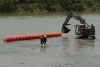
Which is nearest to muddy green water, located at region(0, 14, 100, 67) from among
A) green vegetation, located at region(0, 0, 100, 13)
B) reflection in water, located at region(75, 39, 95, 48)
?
reflection in water, located at region(75, 39, 95, 48)

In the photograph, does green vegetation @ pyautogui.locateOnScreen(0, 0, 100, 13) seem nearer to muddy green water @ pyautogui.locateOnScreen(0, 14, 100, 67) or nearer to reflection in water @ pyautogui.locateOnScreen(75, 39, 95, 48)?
reflection in water @ pyautogui.locateOnScreen(75, 39, 95, 48)

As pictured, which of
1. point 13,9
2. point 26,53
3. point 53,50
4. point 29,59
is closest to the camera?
point 29,59

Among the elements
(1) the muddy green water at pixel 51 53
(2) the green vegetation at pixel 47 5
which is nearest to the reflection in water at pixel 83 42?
(1) the muddy green water at pixel 51 53

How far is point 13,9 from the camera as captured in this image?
136 m

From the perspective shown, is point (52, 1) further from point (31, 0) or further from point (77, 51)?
point (77, 51)

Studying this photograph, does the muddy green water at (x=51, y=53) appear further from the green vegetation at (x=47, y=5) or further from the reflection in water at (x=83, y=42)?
the green vegetation at (x=47, y=5)

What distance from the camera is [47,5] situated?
477 feet

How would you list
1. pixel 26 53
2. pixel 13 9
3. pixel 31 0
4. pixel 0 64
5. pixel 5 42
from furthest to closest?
1. pixel 31 0
2. pixel 13 9
3. pixel 5 42
4. pixel 26 53
5. pixel 0 64

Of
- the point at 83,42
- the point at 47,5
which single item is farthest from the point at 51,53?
the point at 47,5

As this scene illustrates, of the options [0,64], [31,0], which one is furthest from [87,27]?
[31,0]

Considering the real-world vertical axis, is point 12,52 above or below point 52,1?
below

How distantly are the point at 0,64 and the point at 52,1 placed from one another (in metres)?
120

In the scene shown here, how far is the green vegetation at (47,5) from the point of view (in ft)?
445

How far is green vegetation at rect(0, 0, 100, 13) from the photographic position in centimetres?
13570
